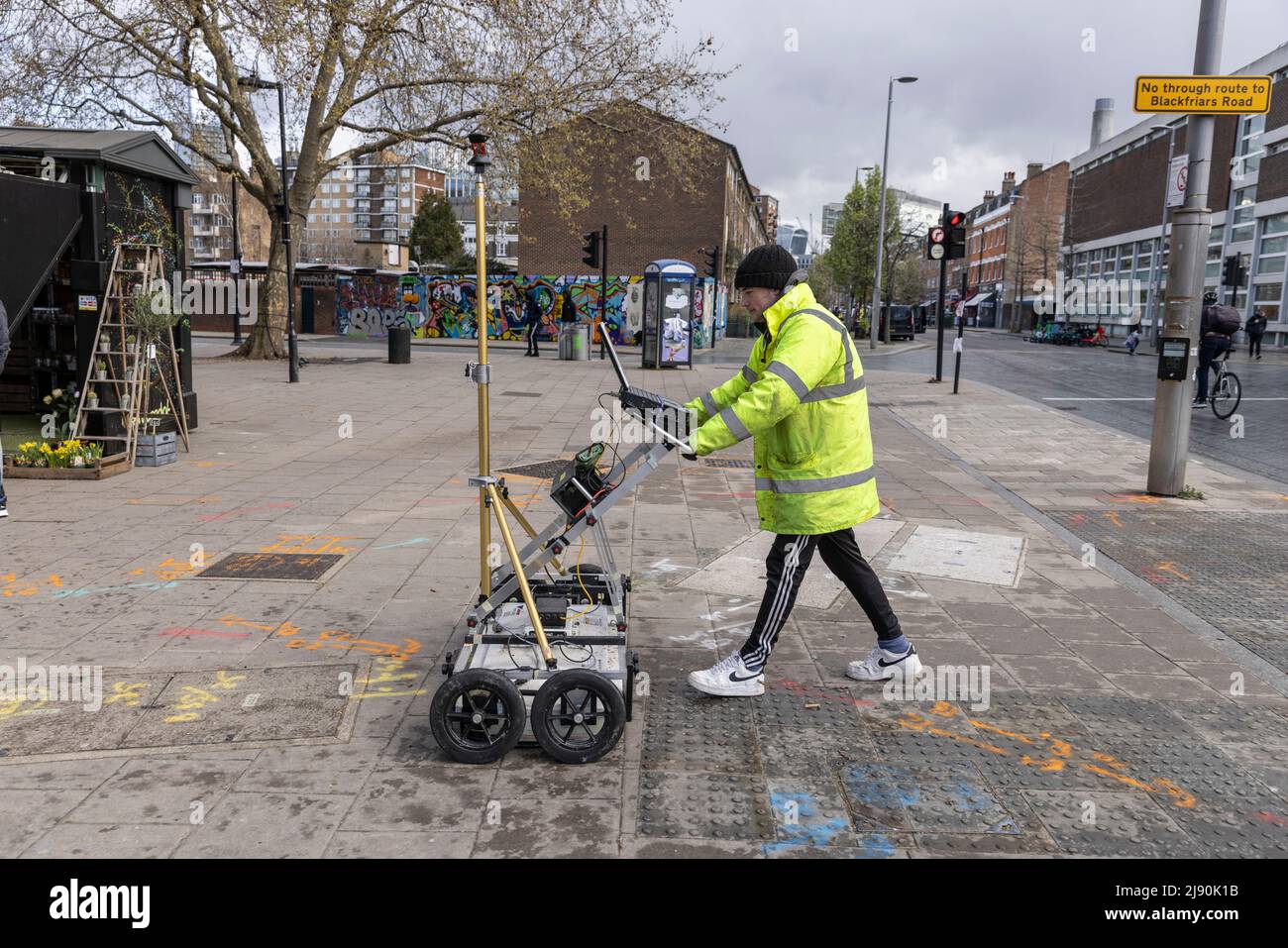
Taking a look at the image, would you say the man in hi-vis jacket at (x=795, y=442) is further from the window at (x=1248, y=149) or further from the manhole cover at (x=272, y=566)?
the window at (x=1248, y=149)

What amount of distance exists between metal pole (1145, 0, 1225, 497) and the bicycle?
24.6 feet

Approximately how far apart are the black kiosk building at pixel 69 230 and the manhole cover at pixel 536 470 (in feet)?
14.4

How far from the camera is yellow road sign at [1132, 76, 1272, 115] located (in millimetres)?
8094

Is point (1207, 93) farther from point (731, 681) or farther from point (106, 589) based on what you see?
point (106, 589)

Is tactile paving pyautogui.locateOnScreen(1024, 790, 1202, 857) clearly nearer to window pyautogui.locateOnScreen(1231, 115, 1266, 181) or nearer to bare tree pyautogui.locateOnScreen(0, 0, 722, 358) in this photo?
bare tree pyautogui.locateOnScreen(0, 0, 722, 358)

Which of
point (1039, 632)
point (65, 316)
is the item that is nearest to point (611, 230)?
point (65, 316)

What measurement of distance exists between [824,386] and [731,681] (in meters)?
1.32

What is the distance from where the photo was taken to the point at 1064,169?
80.1 metres

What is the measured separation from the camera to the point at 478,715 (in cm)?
355

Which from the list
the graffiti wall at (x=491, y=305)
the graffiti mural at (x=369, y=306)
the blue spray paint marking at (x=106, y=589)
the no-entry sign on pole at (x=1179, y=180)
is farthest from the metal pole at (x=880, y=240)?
the blue spray paint marking at (x=106, y=589)

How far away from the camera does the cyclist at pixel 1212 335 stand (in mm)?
14352

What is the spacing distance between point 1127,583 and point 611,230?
3961 cm

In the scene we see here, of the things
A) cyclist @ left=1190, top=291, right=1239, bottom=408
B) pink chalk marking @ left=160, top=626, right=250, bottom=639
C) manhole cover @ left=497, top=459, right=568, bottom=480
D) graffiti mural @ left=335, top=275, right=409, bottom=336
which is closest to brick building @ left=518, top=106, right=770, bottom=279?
graffiti mural @ left=335, top=275, right=409, bottom=336
